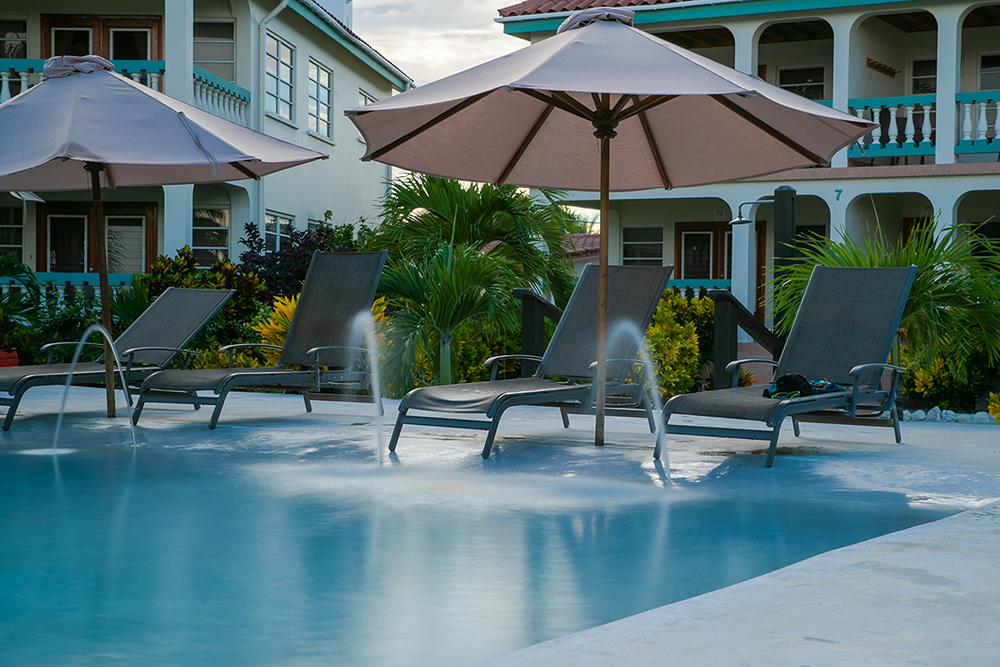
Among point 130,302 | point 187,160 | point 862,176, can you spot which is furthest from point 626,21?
point 862,176

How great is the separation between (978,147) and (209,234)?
13074mm

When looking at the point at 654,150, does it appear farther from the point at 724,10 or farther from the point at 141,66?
the point at 141,66

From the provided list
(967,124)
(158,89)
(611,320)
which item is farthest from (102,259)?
(967,124)

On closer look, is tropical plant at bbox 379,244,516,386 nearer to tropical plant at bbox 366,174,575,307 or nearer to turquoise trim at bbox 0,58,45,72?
tropical plant at bbox 366,174,575,307

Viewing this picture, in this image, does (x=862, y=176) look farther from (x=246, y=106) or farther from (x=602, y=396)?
(x=602, y=396)

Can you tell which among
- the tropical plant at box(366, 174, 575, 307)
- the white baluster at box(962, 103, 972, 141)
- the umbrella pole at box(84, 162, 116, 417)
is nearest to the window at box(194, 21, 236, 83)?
the tropical plant at box(366, 174, 575, 307)

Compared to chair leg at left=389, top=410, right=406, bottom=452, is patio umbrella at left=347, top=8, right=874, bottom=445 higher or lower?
higher

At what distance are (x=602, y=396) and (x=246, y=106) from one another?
1357cm

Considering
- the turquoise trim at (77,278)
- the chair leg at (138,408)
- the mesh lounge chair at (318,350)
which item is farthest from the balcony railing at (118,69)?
the chair leg at (138,408)

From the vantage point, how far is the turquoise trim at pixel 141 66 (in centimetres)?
1664

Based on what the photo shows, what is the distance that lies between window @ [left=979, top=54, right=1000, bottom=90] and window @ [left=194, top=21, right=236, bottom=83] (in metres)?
13.3

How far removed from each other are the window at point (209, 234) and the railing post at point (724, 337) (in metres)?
11.8

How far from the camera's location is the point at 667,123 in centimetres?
702

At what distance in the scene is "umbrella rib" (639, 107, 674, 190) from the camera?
7.03 m
